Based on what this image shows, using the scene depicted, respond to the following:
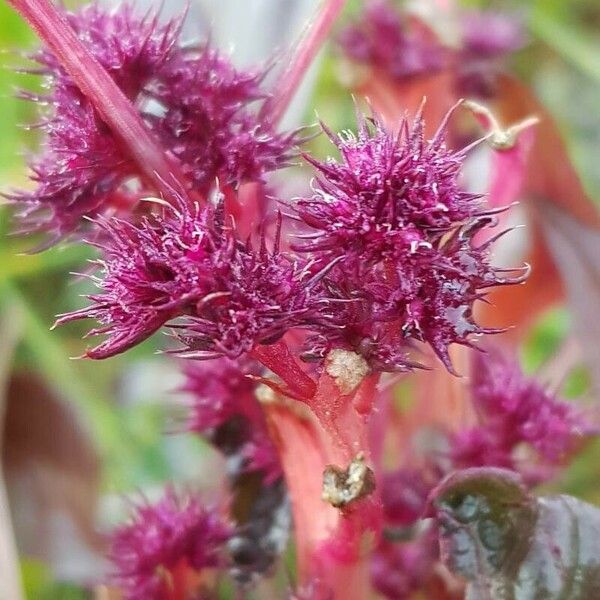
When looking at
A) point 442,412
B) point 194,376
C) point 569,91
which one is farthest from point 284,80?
point 569,91

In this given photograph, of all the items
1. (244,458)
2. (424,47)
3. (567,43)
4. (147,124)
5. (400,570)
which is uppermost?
(567,43)

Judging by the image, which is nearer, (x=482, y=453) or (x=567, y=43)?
(x=482, y=453)

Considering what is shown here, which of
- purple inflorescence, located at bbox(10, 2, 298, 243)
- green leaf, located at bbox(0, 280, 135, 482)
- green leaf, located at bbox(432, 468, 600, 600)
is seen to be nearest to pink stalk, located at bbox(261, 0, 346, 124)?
purple inflorescence, located at bbox(10, 2, 298, 243)

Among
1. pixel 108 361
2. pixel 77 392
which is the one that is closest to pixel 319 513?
pixel 77 392

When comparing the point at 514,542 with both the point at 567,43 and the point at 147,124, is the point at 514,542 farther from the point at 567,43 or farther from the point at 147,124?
the point at 567,43

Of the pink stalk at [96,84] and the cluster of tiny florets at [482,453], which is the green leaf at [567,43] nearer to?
the cluster of tiny florets at [482,453]

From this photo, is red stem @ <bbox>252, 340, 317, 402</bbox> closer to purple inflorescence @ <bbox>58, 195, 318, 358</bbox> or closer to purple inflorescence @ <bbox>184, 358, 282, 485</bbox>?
purple inflorescence @ <bbox>58, 195, 318, 358</bbox>
